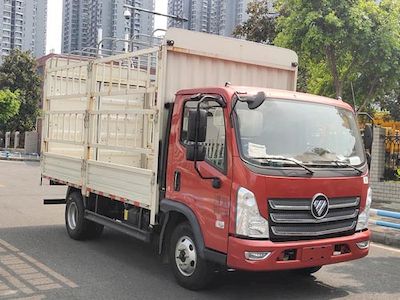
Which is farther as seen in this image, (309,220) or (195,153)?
(195,153)

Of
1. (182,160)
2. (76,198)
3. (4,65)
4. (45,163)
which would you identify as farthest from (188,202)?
(4,65)

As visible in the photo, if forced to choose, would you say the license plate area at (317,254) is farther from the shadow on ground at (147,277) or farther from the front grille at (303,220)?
the shadow on ground at (147,277)

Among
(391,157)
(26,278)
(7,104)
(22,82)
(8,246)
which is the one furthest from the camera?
(22,82)

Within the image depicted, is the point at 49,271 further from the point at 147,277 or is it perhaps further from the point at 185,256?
the point at 185,256

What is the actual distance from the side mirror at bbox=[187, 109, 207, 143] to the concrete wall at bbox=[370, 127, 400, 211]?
9242 mm

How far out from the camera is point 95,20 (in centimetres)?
2825

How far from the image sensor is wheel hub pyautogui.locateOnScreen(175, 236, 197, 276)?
18.0 ft

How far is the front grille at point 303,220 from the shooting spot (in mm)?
4898

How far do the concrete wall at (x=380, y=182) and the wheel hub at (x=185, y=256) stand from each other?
8.72m

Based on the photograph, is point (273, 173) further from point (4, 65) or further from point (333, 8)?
point (4, 65)

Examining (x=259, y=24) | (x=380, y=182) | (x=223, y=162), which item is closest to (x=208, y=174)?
(x=223, y=162)

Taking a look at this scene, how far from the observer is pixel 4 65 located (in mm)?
46750

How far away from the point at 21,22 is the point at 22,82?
41.1ft

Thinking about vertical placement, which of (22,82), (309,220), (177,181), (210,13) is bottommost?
(309,220)
